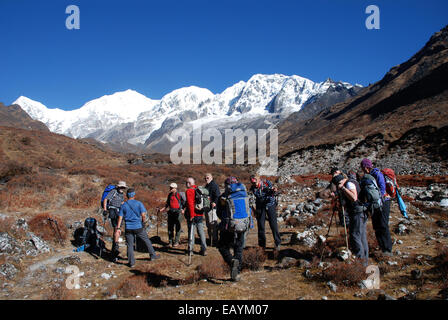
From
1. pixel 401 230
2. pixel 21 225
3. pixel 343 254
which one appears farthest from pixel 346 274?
pixel 21 225

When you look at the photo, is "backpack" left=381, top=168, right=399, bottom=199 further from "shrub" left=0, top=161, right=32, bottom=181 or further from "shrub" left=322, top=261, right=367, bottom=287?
"shrub" left=0, top=161, right=32, bottom=181

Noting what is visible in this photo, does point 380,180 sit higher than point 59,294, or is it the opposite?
point 380,180

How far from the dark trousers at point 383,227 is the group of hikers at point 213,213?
260cm

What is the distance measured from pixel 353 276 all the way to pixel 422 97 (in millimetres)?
82758

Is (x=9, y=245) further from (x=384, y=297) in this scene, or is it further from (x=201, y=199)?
(x=384, y=297)

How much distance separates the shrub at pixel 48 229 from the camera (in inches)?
380

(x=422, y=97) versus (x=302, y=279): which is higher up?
(x=422, y=97)

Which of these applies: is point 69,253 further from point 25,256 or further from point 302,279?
point 302,279

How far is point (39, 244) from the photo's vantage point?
8.73 metres

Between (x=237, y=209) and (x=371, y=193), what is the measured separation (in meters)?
3.04

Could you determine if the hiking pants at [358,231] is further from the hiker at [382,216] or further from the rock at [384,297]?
the rock at [384,297]

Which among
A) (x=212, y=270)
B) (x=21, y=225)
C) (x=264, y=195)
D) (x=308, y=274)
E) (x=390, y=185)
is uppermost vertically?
(x=390, y=185)
